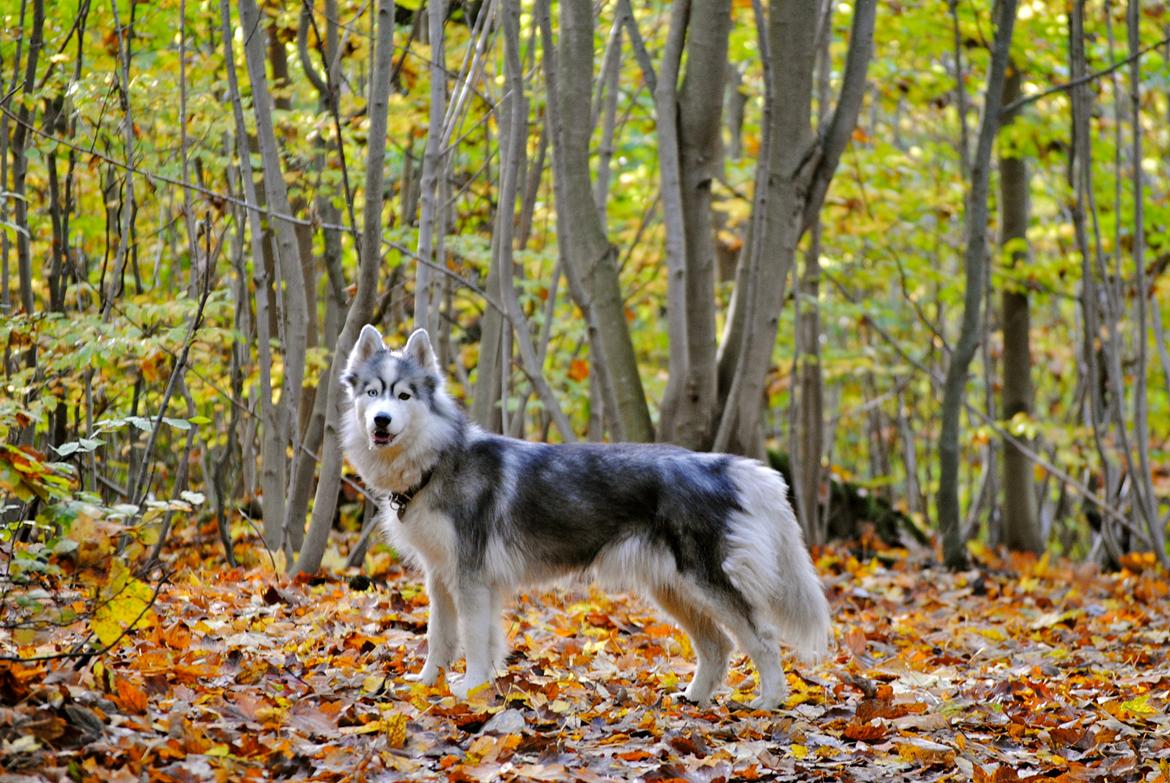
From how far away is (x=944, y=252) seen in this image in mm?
19781

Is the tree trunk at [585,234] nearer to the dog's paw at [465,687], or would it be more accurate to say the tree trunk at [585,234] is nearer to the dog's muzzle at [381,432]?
the dog's muzzle at [381,432]

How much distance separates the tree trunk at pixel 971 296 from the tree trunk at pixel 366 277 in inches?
239

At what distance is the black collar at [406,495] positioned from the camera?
5836 millimetres

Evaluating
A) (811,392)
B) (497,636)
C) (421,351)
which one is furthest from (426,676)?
(811,392)

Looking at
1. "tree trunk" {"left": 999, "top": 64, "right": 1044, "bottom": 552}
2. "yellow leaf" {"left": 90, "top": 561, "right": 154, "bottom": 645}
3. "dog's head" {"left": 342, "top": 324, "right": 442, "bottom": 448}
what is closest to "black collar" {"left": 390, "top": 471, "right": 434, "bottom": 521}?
"dog's head" {"left": 342, "top": 324, "right": 442, "bottom": 448}

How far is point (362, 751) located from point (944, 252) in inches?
688

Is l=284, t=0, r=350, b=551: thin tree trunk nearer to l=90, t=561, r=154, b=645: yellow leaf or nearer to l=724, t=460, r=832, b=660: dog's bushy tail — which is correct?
l=724, t=460, r=832, b=660: dog's bushy tail

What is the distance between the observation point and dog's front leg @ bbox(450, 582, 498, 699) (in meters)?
5.58

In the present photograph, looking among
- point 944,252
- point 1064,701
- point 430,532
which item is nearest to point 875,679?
point 1064,701

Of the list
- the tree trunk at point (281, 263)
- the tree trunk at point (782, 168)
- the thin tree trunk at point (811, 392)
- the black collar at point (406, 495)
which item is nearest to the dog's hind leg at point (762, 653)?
the black collar at point (406, 495)

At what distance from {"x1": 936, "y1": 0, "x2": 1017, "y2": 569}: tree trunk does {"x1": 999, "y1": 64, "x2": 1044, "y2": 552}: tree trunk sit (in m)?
2.74

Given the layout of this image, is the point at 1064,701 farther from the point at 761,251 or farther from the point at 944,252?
the point at 944,252

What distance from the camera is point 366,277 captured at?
696 cm

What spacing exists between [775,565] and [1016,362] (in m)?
9.62
